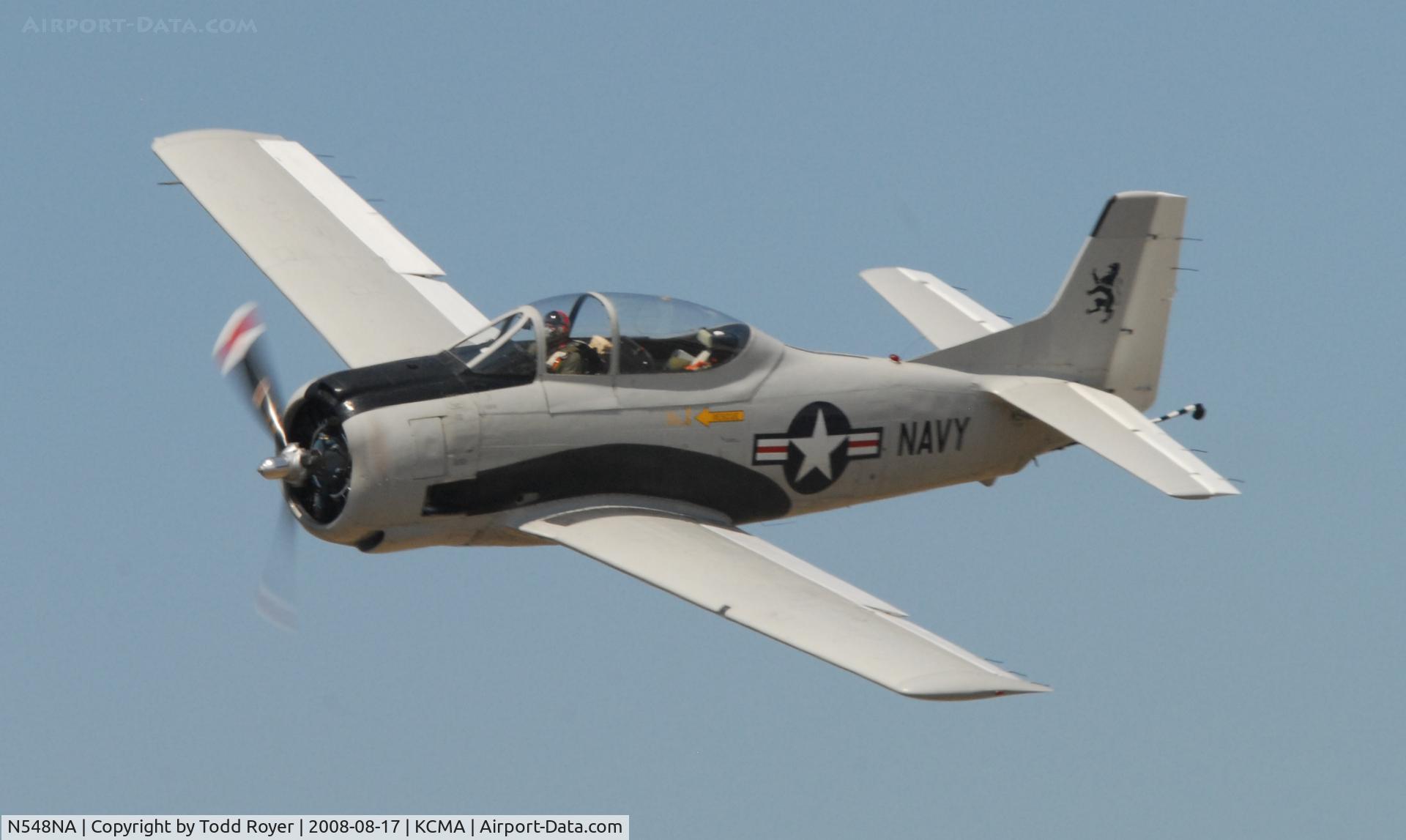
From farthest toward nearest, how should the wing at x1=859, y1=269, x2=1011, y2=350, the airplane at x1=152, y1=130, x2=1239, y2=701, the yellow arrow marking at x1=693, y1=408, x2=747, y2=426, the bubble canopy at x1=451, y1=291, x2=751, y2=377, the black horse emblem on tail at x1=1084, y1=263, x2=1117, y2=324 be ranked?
the wing at x1=859, y1=269, x2=1011, y2=350 < the black horse emblem on tail at x1=1084, y1=263, x2=1117, y2=324 < the yellow arrow marking at x1=693, y1=408, x2=747, y2=426 < the bubble canopy at x1=451, y1=291, x2=751, y2=377 < the airplane at x1=152, y1=130, x2=1239, y2=701

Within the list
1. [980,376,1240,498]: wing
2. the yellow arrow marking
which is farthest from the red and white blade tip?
[980,376,1240,498]: wing

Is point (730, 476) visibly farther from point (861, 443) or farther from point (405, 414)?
point (405, 414)

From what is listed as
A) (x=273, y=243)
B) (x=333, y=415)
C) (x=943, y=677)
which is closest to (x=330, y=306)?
(x=273, y=243)

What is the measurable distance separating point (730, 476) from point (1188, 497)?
3.79m

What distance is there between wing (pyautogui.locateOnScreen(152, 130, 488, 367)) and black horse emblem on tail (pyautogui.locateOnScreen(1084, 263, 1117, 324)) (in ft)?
18.8

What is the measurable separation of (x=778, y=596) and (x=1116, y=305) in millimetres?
5834

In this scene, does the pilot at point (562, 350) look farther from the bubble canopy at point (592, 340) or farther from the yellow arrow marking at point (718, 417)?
the yellow arrow marking at point (718, 417)

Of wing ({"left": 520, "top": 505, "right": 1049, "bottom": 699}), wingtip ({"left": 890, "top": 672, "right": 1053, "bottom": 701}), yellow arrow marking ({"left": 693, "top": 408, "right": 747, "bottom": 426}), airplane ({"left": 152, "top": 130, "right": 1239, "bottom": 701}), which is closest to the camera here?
wingtip ({"left": 890, "top": 672, "right": 1053, "bottom": 701})

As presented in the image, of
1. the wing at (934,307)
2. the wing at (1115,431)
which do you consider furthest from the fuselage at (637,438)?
the wing at (934,307)

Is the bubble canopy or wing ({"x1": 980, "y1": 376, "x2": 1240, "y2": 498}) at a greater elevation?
the bubble canopy

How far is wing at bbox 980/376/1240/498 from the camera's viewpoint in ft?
60.9

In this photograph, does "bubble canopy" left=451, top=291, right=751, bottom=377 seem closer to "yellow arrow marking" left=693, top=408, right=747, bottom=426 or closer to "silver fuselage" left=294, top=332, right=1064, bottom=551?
"silver fuselage" left=294, top=332, right=1064, bottom=551

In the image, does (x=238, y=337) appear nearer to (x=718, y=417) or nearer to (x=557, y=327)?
(x=557, y=327)

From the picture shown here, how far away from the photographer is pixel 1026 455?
21.2 m
